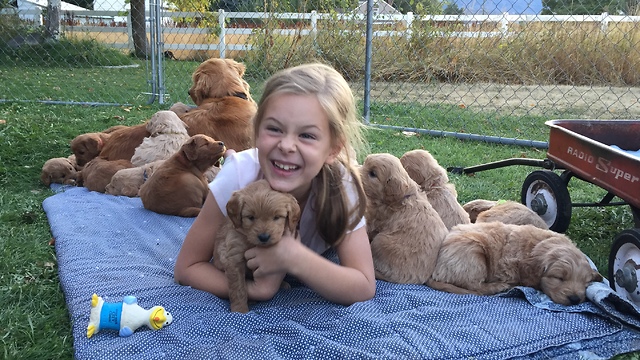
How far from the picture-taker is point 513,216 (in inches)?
152

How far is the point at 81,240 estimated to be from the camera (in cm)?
381

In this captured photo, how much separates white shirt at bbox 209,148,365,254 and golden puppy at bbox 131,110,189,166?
7.73ft

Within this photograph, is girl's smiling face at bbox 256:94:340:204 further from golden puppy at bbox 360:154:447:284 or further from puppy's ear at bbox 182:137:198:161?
puppy's ear at bbox 182:137:198:161

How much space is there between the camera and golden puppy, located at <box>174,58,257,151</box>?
5.42 meters

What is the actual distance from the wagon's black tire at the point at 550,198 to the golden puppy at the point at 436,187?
88cm

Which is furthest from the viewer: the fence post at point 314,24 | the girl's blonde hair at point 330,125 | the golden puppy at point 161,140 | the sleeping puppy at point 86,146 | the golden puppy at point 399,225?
the fence post at point 314,24

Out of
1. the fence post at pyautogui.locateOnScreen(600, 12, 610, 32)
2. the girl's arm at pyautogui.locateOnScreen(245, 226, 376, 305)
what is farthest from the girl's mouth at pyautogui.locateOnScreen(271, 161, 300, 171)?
the fence post at pyautogui.locateOnScreen(600, 12, 610, 32)

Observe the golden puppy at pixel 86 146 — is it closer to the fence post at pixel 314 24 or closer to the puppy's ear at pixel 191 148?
the puppy's ear at pixel 191 148

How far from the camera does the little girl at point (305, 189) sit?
2.71 metres

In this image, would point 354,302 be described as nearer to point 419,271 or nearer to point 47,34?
point 419,271

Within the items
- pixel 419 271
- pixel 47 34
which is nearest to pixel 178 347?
pixel 419 271

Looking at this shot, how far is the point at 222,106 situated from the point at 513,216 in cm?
304

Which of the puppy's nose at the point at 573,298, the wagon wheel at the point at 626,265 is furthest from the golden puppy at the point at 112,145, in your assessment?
the wagon wheel at the point at 626,265

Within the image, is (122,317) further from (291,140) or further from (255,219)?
(291,140)
